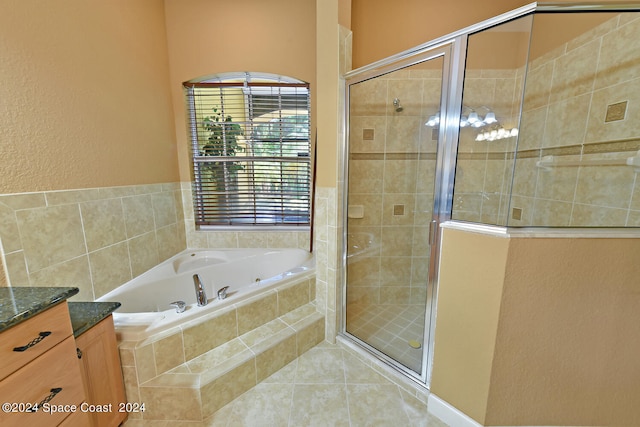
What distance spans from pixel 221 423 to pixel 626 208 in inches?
91.1

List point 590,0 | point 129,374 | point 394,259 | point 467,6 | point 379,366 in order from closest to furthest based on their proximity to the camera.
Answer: point 590,0 → point 129,374 → point 379,366 → point 467,6 → point 394,259

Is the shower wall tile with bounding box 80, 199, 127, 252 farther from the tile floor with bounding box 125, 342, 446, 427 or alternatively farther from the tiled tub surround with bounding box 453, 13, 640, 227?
the tiled tub surround with bounding box 453, 13, 640, 227

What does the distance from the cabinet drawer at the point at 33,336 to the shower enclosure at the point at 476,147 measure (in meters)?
1.47

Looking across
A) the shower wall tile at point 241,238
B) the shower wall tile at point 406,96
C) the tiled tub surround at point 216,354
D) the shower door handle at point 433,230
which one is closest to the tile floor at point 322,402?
the tiled tub surround at point 216,354

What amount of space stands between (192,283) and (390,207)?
6.17 ft

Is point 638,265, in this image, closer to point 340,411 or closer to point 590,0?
point 590,0

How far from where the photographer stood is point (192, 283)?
2.12 m

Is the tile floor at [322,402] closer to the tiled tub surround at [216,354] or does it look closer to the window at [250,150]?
the tiled tub surround at [216,354]

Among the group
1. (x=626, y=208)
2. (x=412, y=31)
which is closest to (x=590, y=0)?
(x=626, y=208)

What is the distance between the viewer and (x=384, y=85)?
75.5 inches

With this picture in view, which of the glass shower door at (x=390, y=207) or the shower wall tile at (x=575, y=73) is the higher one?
the shower wall tile at (x=575, y=73)

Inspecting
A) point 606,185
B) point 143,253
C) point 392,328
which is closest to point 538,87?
point 606,185

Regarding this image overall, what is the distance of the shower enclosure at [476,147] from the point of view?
121 centimetres

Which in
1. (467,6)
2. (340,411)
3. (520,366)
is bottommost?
(340,411)
